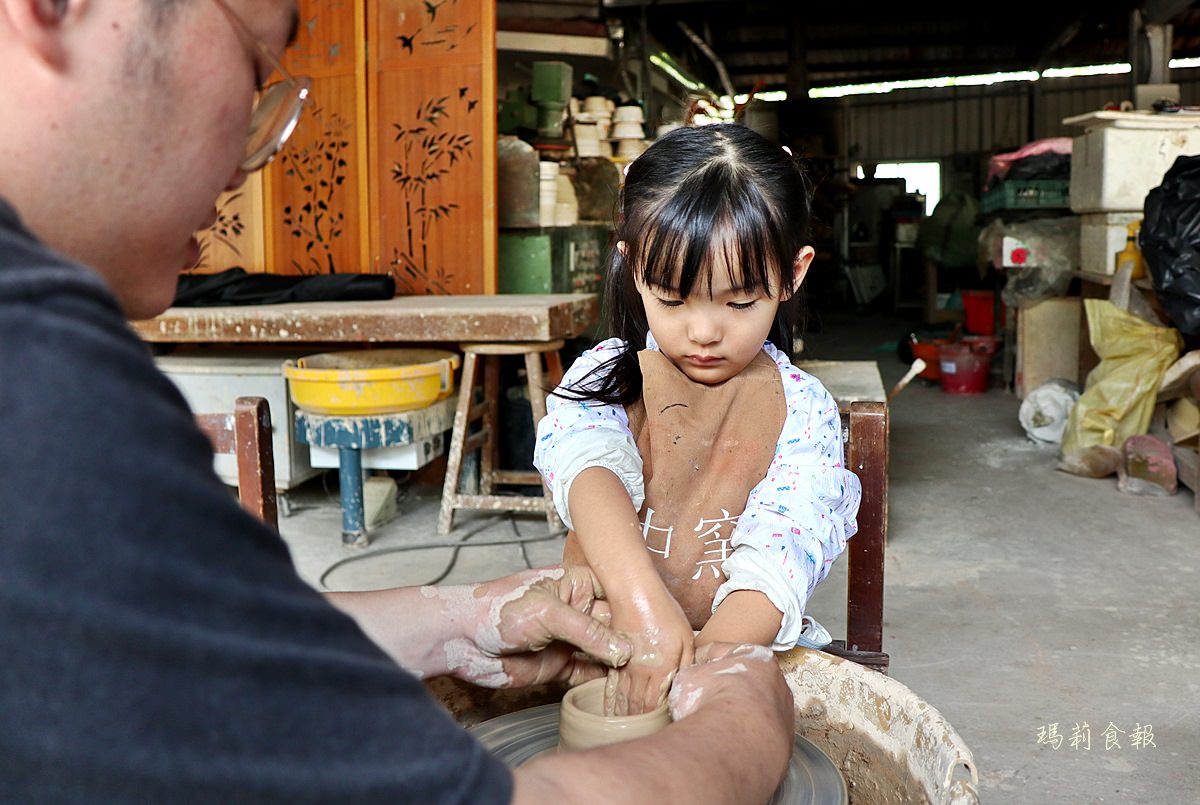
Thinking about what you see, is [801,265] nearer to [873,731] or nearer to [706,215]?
[706,215]

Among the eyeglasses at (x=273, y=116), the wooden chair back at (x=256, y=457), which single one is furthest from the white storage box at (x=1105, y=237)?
the eyeglasses at (x=273, y=116)

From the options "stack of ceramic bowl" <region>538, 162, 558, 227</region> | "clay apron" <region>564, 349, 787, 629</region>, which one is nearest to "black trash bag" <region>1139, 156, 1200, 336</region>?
"stack of ceramic bowl" <region>538, 162, 558, 227</region>

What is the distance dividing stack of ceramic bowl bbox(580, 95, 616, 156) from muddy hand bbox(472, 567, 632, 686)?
17.9ft

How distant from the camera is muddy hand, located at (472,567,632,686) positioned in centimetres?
138

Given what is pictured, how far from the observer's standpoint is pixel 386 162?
5.21 m

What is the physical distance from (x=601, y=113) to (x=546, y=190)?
156 centimetres

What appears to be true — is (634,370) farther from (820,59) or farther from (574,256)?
(820,59)

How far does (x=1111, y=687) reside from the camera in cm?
Result: 288

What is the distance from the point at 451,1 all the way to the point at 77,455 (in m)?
4.93

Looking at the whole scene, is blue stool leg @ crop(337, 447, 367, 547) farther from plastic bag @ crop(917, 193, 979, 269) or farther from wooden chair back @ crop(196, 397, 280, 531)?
plastic bag @ crop(917, 193, 979, 269)

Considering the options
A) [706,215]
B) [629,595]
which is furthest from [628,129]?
[629,595]

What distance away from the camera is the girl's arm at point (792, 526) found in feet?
4.75

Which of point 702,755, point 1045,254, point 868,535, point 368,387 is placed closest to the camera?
point 702,755

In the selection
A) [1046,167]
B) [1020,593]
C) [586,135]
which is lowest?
[1020,593]
